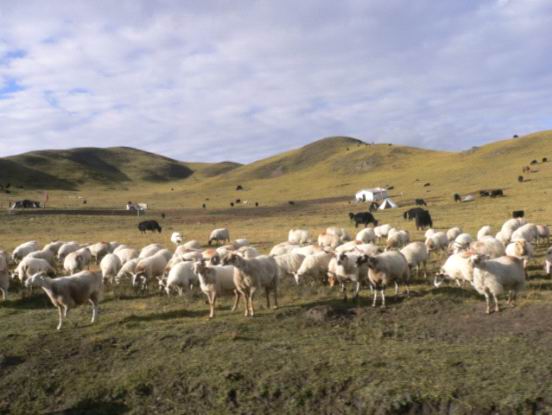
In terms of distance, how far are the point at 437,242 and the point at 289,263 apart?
7.40m

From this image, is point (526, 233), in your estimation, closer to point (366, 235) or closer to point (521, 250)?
point (521, 250)

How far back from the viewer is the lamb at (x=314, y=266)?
55.2ft

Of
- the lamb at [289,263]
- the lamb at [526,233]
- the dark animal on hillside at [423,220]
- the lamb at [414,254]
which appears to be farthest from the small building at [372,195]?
the lamb at [289,263]

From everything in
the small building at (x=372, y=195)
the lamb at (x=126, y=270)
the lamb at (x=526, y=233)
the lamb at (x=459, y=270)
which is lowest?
the lamb at (x=126, y=270)

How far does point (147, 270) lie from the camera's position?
18188mm

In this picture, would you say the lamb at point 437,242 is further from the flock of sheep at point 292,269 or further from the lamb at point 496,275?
the lamb at point 496,275

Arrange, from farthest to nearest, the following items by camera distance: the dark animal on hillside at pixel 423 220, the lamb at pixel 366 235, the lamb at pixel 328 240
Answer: the dark animal on hillside at pixel 423 220
the lamb at pixel 366 235
the lamb at pixel 328 240

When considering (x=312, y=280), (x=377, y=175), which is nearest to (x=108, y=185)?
(x=377, y=175)

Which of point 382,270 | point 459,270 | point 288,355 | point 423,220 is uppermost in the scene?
point 423,220

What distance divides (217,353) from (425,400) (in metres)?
4.37

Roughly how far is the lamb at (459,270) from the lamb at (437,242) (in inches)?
233

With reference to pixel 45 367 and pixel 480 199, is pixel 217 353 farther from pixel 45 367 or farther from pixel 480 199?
pixel 480 199

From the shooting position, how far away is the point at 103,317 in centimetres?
1410

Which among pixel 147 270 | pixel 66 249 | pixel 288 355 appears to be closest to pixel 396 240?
pixel 147 270
